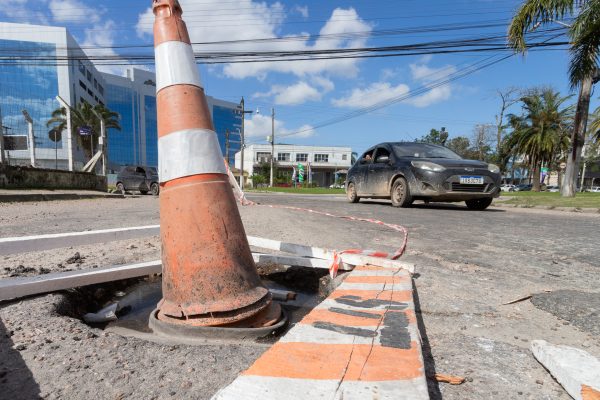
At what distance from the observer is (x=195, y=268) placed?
1.65 metres

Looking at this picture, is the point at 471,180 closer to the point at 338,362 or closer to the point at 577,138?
the point at 338,362

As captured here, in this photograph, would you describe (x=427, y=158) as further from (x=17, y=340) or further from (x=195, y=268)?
(x=17, y=340)

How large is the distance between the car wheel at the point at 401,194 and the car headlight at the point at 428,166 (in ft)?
1.64

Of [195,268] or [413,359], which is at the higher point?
[195,268]

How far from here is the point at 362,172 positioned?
9406 millimetres

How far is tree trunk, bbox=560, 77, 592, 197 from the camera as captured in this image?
1271 centimetres

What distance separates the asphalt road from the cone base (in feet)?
2.43

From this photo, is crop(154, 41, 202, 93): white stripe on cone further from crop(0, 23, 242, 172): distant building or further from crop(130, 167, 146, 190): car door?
crop(0, 23, 242, 172): distant building

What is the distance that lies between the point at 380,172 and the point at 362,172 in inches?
37.7

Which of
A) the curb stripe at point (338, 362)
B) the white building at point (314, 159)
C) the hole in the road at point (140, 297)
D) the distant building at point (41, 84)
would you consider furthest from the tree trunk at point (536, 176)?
the white building at point (314, 159)

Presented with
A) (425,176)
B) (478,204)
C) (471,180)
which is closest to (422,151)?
(425,176)

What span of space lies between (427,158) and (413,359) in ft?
23.1

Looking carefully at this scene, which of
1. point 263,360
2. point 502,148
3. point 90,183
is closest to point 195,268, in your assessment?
point 263,360

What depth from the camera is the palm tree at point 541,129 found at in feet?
108
